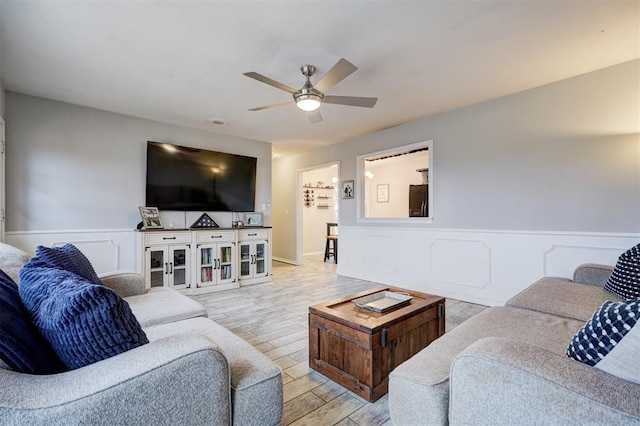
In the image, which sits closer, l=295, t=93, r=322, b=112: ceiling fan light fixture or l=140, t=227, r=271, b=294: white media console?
l=295, t=93, r=322, b=112: ceiling fan light fixture

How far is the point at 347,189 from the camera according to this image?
5.15m

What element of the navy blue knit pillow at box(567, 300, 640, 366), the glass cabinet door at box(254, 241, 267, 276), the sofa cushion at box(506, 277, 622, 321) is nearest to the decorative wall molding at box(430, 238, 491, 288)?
the sofa cushion at box(506, 277, 622, 321)

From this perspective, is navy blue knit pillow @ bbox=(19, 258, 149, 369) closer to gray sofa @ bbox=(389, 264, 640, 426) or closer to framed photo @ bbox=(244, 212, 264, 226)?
gray sofa @ bbox=(389, 264, 640, 426)

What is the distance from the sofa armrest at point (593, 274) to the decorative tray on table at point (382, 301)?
141 centimetres

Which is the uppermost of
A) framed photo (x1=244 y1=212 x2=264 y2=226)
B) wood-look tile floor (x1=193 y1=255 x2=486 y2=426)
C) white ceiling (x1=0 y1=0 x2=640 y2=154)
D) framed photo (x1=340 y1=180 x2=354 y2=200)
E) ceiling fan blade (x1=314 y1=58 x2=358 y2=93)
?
white ceiling (x1=0 y1=0 x2=640 y2=154)

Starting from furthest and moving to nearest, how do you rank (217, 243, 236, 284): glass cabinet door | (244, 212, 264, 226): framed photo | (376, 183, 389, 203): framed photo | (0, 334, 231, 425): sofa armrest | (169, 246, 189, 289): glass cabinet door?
1. (376, 183, 389, 203): framed photo
2. (244, 212, 264, 226): framed photo
3. (217, 243, 236, 284): glass cabinet door
4. (169, 246, 189, 289): glass cabinet door
5. (0, 334, 231, 425): sofa armrest

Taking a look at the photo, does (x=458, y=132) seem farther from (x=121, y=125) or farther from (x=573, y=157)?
(x=121, y=125)

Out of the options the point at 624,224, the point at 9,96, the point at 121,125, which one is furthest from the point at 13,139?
the point at 624,224

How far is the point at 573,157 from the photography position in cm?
295

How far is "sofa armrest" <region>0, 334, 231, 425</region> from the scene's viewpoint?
29.1 inches

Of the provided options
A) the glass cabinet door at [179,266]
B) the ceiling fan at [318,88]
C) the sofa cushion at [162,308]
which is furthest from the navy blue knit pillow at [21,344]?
the glass cabinet door at [179,266]

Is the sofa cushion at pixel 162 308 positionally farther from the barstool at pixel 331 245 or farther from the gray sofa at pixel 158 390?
the barstool at pixel 331 245

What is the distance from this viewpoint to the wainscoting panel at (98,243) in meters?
3.26

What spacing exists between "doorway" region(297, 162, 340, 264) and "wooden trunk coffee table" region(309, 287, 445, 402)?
556cm
